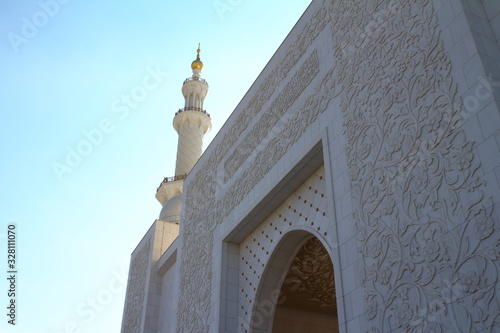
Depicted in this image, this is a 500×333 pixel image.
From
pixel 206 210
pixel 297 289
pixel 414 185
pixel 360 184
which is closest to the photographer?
pixel 414 185

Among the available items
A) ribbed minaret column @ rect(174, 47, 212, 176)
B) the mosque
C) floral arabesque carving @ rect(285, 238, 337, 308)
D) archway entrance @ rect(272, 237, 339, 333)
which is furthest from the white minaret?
floral arabesque carving @ rect(285, 238, 337, 308)

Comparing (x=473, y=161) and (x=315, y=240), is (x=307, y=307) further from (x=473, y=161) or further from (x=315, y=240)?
(x=473, y=161)

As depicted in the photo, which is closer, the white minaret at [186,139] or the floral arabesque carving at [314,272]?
the floral arabesque carving at [314,272]

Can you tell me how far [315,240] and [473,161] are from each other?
2.41 metres

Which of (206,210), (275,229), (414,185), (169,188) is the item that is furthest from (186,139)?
(414,185)

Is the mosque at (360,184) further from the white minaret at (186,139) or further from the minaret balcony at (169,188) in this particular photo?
the minaret balcony at (169,188)

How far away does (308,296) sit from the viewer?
5898 millimetres

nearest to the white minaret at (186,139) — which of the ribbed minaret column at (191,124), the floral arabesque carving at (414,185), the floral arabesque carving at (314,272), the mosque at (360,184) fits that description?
the ribbed minaret column at (191,124)

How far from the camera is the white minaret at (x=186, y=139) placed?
10.9 m

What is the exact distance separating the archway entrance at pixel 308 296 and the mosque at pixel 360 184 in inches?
0.8

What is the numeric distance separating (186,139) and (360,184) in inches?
336

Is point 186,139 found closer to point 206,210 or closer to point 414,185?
point 206,210

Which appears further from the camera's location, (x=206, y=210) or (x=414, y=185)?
(x=206, y=210)

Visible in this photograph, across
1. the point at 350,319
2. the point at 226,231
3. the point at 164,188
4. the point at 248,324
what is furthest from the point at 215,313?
the point at 164,188
